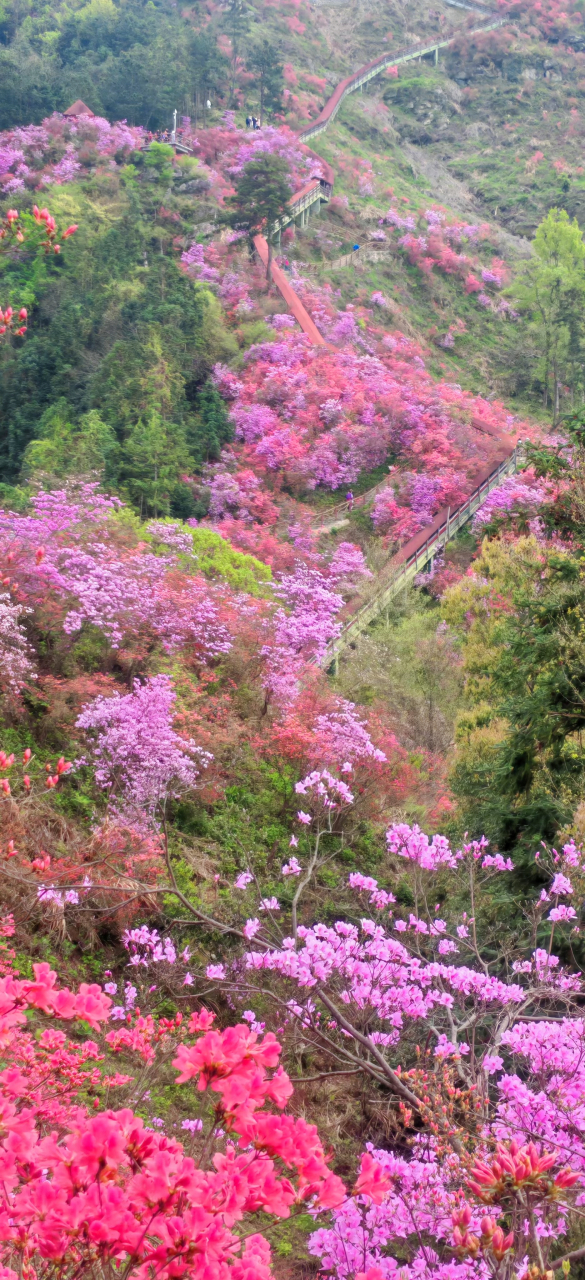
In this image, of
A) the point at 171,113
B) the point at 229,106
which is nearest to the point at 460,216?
the point at 229,106

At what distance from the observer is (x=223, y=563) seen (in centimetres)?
1577

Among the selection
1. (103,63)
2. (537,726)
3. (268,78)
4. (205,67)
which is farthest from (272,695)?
(268,78)

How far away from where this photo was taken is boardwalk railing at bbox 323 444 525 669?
18562mm

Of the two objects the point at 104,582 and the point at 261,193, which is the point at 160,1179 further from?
the point at 261,193

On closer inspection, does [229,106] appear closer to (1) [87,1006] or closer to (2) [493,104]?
(2) [493,104]

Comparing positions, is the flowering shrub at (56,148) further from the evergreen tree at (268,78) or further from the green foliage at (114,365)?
the evergreen tree at (268,78)

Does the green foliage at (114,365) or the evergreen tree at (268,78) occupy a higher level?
the evergreen tree at (268,78)

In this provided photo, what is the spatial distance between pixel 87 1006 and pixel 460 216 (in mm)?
50064

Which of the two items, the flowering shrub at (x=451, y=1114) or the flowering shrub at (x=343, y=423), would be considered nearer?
the flowering shrub at (x=451, y=1114)

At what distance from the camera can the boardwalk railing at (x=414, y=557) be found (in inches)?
731

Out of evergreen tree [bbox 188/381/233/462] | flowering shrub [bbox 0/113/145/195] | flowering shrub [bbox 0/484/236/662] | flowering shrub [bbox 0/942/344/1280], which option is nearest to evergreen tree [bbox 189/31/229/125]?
flowering shrub [bbox 0/113/145/195]

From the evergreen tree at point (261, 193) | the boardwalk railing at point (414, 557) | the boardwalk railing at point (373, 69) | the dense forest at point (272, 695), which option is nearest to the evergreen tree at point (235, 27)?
the dense forest at point (272, 695)

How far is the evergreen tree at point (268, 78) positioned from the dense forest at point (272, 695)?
0.32 m

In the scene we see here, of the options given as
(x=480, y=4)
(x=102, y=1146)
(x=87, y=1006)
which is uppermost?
(x=480, y=4)
